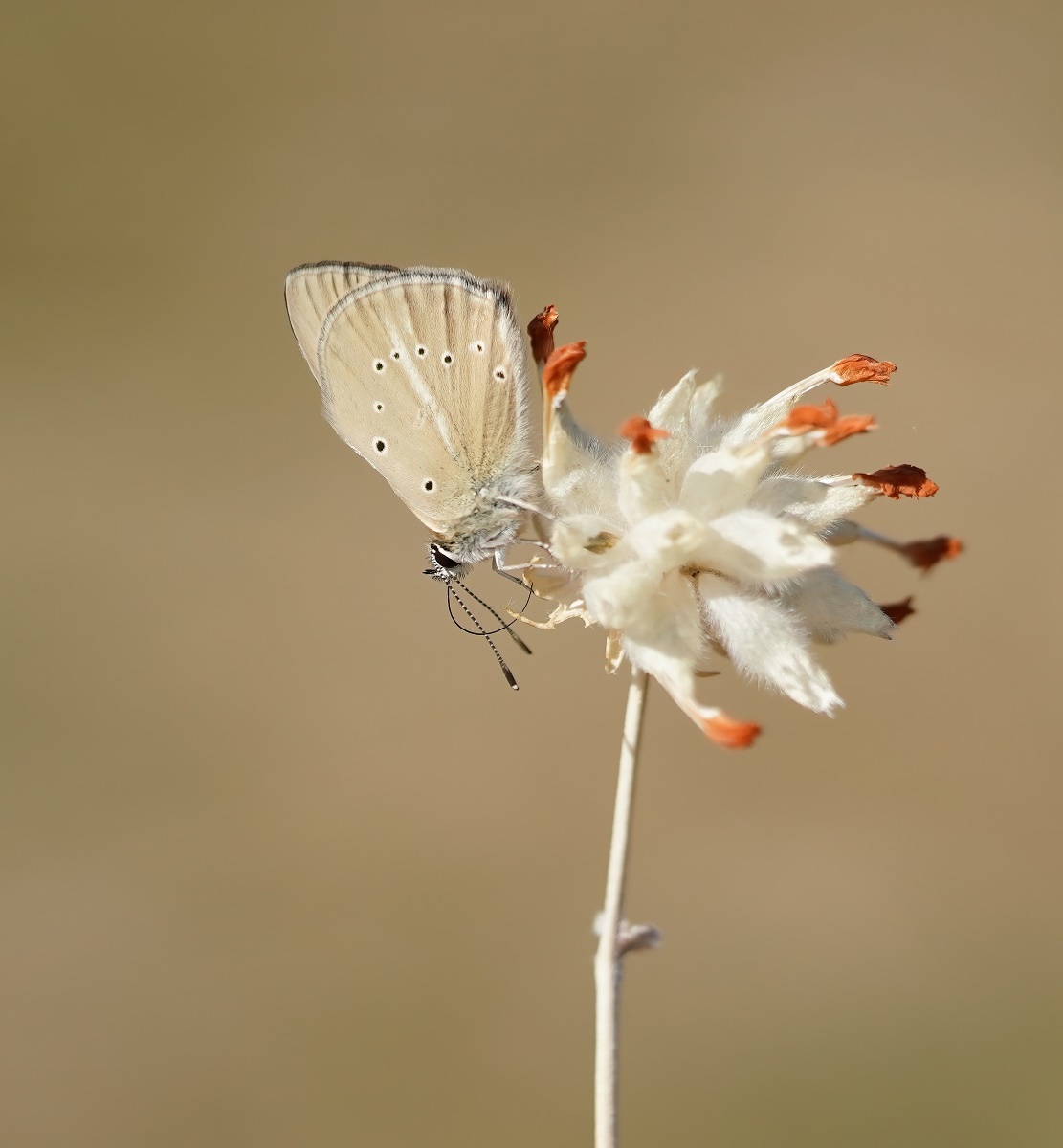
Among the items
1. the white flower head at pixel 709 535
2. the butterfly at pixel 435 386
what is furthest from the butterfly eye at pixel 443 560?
the white flower head at pixel 709 535

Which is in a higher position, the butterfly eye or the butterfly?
the butterfly

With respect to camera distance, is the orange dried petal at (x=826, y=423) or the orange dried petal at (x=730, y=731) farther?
the orange dried petal at (x=826, y=423)

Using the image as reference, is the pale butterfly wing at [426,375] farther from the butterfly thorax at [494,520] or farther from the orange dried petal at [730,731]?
the orange dried petal at [730,731]

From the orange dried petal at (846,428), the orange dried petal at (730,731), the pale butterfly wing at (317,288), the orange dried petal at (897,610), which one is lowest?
the orange dried petal at (730,731)

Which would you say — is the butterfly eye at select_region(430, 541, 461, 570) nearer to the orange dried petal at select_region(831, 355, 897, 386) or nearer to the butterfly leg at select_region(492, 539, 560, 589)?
the butterfly leg at select_region(492, 539, 560, 589)

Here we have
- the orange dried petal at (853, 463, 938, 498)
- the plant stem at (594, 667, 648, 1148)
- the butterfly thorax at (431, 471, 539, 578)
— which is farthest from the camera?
the butterfly thorax at (431, 471, 539, 578)

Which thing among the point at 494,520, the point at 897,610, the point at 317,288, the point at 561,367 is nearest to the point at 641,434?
the point at 561,367

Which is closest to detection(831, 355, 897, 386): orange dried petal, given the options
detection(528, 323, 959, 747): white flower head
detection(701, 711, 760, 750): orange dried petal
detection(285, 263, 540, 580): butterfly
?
detection(528, 323, 959, 747): white flower head
